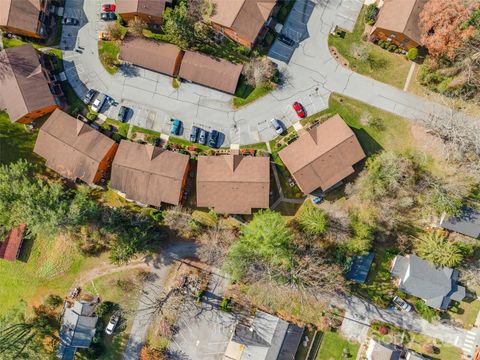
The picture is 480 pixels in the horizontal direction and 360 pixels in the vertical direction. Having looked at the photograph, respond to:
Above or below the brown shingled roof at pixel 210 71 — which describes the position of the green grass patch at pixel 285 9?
above

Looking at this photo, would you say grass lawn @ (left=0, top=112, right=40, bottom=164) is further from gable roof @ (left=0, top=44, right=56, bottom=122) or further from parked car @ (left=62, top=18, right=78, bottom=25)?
parked car @ (left=62, top=18, right=78, bottom=25)

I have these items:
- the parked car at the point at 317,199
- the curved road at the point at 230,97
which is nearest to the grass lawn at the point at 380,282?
the parked car at the point at 317,199

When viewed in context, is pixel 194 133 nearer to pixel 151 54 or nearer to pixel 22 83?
pixel 151 54

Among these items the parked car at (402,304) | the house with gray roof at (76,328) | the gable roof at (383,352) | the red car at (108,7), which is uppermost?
the red car at (108,7)

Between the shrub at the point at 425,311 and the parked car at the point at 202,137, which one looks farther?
the parked car at the point at 202,137

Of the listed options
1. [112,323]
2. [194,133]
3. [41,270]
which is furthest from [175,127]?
[112,323]

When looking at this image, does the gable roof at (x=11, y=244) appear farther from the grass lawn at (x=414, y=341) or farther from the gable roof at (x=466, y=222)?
the gable roof at (x=466, y=222)

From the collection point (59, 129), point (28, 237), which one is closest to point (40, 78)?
point (59, 129)
